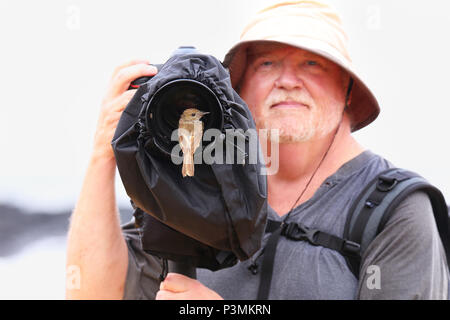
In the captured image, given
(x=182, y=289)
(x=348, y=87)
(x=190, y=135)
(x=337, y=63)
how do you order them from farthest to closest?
(x=348, y=87)
(x=337, y=63)
(x=182, y=289)
(x=190, y=135)

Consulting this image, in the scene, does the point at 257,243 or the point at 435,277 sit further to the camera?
the point at 435,277

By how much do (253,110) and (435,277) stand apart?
1.89 ft

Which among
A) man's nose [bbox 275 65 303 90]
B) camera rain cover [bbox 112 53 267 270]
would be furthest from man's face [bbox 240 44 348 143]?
camera rain cover [bbox 112 53 267 270]

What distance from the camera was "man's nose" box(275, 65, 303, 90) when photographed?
118 centimetres

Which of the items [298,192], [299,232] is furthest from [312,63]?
[299,232]

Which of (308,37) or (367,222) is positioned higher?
(308,37)

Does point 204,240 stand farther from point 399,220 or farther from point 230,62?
point 230,62

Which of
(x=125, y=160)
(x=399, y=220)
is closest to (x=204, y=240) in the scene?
(x=125, y=160)

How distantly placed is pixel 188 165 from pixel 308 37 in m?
0.62

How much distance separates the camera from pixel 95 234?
1.11 m

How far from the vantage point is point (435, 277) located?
0.98 meters

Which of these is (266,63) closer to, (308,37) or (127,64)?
(308,37)

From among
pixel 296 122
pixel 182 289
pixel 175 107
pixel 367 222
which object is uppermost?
pixel 175 107

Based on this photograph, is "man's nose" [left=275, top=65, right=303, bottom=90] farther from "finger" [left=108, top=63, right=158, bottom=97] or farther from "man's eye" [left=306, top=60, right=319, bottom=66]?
"finger" [left=108, top=63, right=158, bottom=97]
